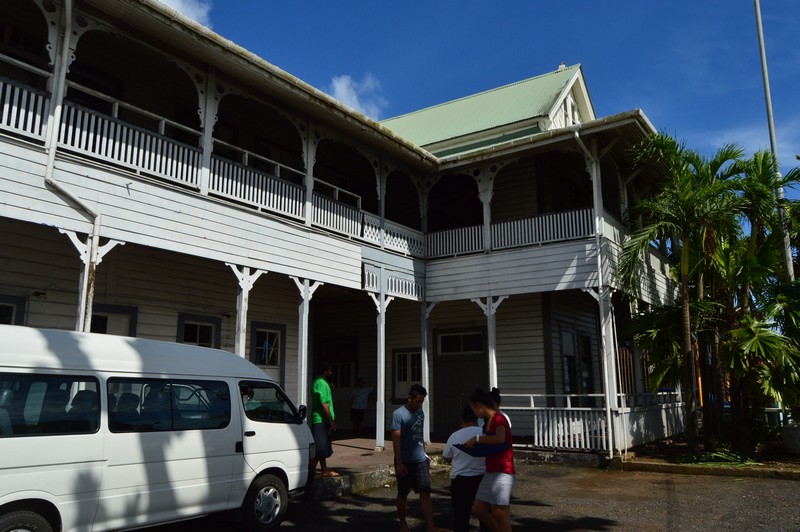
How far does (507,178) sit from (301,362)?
28.4 ft

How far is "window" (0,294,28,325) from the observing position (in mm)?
9648

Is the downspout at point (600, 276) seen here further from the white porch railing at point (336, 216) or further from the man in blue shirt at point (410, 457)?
the man in blue shirt at point (410, 457)

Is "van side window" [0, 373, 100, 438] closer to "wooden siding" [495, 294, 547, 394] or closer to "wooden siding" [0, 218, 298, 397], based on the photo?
"wooden siding" [0, 218, 298, 397]

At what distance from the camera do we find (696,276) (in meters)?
14.2

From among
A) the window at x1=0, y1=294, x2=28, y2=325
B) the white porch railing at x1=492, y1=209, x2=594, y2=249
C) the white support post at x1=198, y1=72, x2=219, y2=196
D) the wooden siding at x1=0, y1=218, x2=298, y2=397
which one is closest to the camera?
the window at x1=0, y1=294, x2=28, y2=325

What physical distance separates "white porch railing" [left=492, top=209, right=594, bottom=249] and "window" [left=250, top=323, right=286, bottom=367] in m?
5.92

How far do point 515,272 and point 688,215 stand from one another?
4.06m

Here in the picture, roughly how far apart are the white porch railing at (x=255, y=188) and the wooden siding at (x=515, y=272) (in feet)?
15.8

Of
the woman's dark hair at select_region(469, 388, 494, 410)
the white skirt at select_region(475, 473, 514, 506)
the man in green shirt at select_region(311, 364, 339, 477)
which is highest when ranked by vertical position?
the woman's dark hair at select_region(469, 388, 494, 410)

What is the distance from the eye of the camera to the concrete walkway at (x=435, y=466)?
9711mm

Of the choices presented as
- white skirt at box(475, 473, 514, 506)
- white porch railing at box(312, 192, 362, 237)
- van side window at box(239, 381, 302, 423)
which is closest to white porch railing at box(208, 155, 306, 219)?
white porch railing at box(312, 192, 362, 237)

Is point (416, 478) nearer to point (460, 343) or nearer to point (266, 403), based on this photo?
point (266, 403)

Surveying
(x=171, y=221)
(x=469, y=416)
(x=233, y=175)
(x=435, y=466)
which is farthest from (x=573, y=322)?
(x=469, y=416)

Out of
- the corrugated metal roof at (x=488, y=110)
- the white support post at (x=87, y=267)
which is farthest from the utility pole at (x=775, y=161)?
the white support post at (x=87, y=267)
